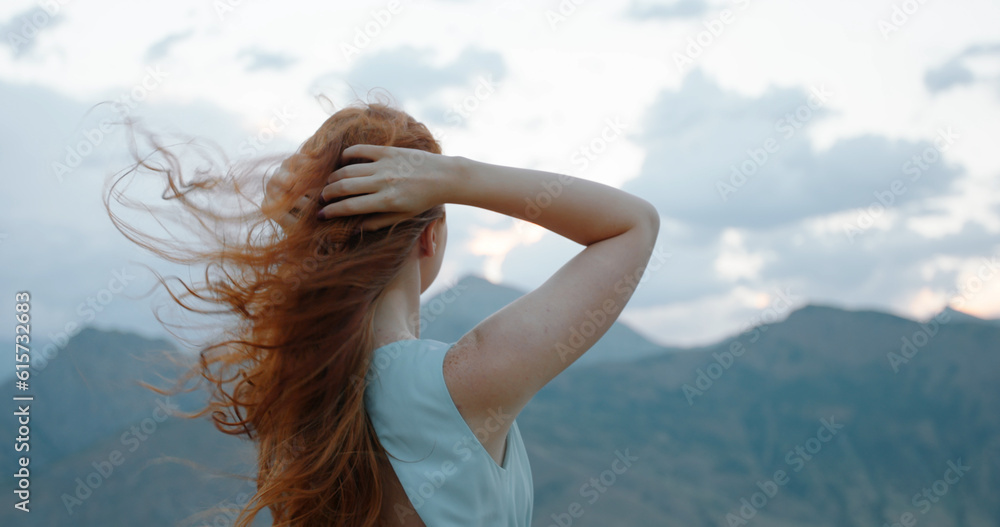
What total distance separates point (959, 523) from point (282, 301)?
55724mm

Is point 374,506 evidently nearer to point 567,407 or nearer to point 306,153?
point 306,153

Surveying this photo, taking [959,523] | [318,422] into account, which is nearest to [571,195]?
[318,422]

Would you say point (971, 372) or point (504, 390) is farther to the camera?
point (971, 372)

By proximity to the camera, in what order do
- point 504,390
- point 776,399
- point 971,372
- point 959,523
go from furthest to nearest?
point 776,399 → point 971,372 → point 959,523 → point 504,390

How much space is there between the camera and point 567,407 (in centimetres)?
5938

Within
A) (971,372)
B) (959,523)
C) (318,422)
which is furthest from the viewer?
(971,372)

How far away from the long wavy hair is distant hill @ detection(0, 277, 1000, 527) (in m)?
36.8

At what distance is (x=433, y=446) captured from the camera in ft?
4.80

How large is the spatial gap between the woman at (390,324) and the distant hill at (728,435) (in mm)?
36923

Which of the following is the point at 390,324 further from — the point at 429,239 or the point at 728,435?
the point at 728,435

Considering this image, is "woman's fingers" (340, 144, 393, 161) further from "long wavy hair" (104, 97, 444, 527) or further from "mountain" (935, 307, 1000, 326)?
"mountain" (935, 307, 1000, 326)

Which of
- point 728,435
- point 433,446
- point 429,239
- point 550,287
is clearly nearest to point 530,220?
point 550,287

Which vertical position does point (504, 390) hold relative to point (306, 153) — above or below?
below

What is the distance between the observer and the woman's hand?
1.43 m
